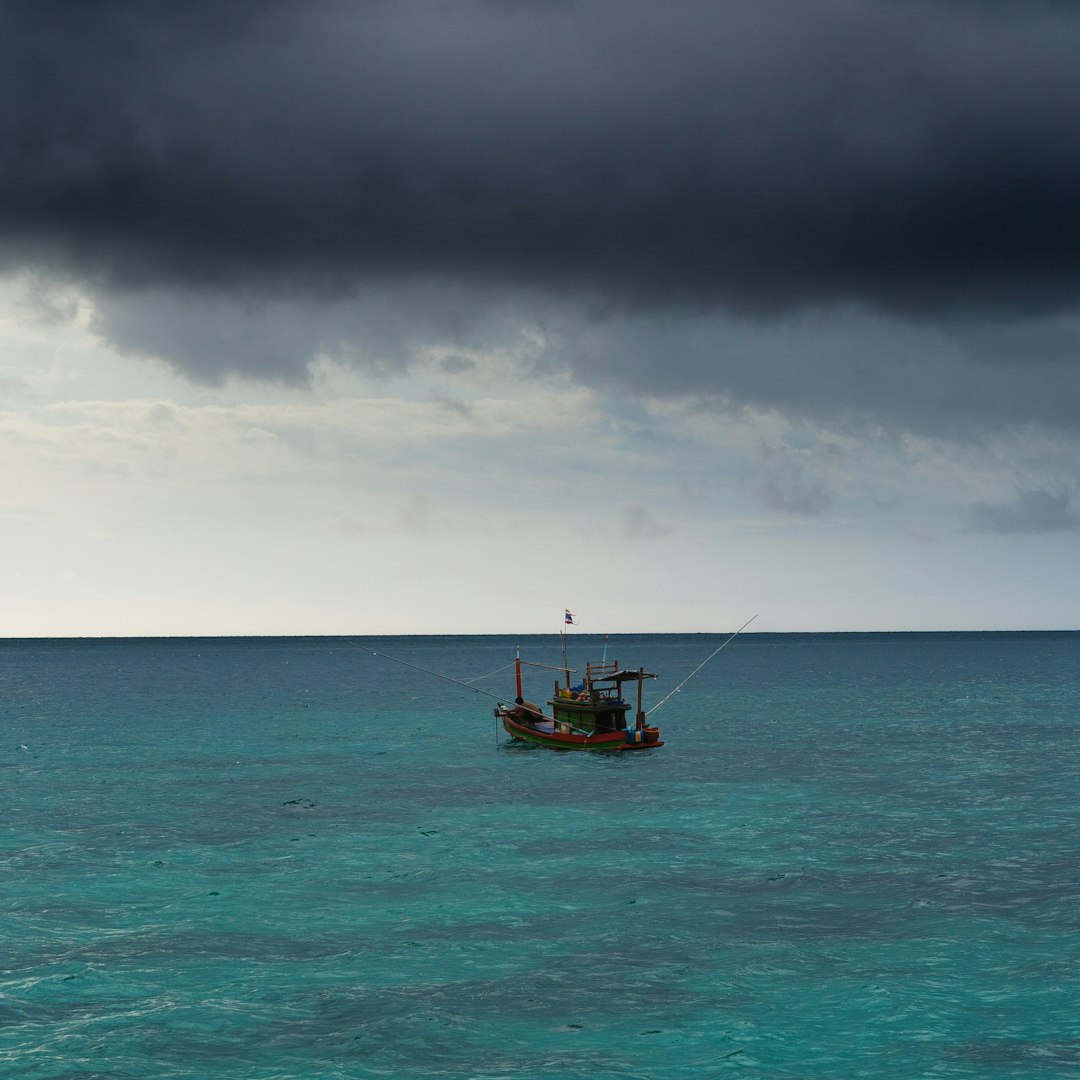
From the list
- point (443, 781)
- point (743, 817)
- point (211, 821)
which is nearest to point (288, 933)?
point (211, 821)

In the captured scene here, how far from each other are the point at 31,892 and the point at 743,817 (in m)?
26.3

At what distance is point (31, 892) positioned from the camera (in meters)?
32.1

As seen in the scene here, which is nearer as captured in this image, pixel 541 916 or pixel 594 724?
pixel 541 916

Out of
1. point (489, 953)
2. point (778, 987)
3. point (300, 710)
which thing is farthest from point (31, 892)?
point (300, 710)

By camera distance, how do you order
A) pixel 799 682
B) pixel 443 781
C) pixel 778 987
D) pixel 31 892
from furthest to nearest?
pixel 799 682
pixel 443 781
pixel 31 892
pixel 778 987

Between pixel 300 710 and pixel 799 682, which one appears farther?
pixel 799 682

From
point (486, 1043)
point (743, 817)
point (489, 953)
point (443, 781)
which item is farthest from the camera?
point (443, 781)

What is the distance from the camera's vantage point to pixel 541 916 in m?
29.2

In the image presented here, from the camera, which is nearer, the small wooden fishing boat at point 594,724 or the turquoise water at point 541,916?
the turquoise water at point 541,916

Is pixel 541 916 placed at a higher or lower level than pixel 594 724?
lower

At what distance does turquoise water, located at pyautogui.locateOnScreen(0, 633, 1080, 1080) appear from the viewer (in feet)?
68.5

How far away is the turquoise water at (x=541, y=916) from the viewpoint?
2088cm

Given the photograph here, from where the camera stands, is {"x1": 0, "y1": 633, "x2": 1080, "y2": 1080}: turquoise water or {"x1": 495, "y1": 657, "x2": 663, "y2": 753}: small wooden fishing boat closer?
{"x1": 0, "y1": 633, "x2": 1080, "y2": 1080}: turquoise water

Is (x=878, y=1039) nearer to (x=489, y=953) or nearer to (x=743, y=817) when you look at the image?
(x=489, y=953)
